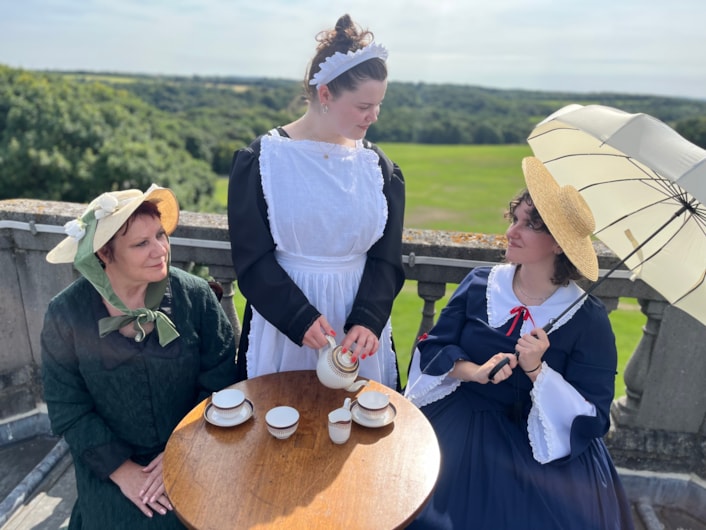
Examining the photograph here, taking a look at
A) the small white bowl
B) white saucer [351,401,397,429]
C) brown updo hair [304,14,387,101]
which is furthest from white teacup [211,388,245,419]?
brown updo hair [304,14,387,101]

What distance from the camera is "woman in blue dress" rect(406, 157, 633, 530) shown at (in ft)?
6.40

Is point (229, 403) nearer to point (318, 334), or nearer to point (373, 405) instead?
point (318, 334)

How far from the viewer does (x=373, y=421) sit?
1940 mm

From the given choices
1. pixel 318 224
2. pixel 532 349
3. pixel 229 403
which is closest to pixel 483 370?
pixel 532 349

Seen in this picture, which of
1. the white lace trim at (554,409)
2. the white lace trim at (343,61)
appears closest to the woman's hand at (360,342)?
the white lace trim at (554,409)

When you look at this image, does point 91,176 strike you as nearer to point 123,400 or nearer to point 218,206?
point 218,206

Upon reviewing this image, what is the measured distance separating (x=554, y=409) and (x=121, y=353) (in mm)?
1836

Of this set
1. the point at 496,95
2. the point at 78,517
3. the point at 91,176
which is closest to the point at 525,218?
the point at 78,517

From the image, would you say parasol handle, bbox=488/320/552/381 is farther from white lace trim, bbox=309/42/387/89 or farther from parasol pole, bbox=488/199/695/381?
white lace trim, bbox=309/42/387/89

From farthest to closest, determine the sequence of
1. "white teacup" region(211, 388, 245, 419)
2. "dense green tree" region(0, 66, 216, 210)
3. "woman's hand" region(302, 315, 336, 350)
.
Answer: "dense green tree" region(0, 66, 216, 210), "woman's hand" region(302, 315, 336, 350), "white teacup" region(211, 388, 245, 419)

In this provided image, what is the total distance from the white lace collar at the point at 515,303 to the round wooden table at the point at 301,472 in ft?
1.97

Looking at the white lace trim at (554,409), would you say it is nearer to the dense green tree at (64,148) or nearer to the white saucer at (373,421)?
the white saucer at (373,421)

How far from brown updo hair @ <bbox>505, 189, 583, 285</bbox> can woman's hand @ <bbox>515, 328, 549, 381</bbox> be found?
1.06 ft

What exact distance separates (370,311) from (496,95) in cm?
10599
